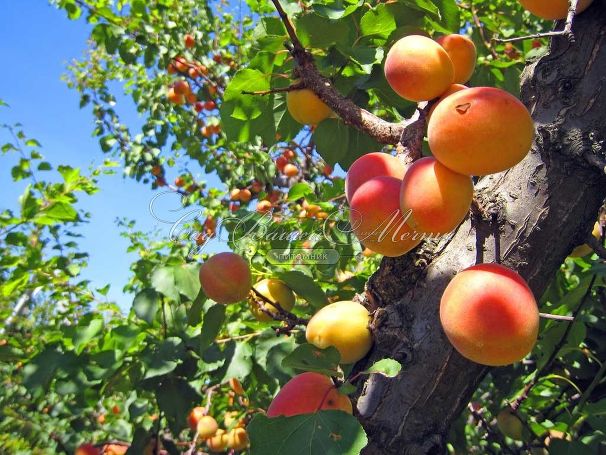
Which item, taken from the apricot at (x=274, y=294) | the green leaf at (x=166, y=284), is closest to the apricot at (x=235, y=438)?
the green leaf at (x=166, y=284)

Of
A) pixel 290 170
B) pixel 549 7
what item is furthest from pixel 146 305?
pixel 290 170

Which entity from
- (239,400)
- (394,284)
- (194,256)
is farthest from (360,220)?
(239,400)

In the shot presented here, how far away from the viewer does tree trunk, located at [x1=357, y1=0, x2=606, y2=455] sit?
690 millimetres

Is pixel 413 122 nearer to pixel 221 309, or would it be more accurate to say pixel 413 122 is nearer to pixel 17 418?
pixel 221 309

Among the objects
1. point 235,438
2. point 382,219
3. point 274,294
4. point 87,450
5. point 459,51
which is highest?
point 459,51

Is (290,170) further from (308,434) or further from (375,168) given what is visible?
(308,434)

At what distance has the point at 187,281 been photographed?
1.56m

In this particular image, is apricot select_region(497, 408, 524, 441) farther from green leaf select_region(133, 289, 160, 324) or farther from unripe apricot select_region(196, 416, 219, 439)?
→ unripe apricot select_region(196, 416, 219, 439)

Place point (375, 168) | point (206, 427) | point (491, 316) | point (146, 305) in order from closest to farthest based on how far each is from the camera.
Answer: point (491, 316), point (375, 168), point (146, 305), point (206, 427)

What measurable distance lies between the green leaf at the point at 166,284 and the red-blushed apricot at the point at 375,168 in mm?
850

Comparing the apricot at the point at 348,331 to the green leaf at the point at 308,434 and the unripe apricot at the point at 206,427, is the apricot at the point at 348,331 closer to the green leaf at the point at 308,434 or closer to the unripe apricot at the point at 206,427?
the green leaf at the point at 308,434

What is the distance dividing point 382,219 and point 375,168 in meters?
0.14

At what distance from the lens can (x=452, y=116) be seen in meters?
0.68

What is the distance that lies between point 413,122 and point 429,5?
0.30 m
